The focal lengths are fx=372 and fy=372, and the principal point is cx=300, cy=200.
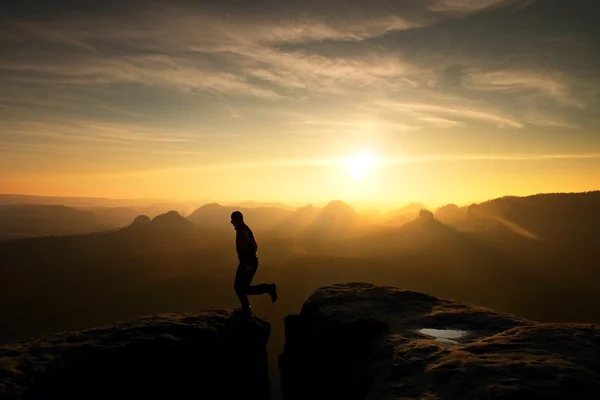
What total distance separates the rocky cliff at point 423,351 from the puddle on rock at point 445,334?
0.02 metres

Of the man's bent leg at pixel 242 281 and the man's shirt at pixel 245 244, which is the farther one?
the man's bent leg at pixel 242 281

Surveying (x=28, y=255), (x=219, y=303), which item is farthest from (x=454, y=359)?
(x=28, y=255)

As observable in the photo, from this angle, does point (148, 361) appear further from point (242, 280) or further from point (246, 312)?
point (246, 312)

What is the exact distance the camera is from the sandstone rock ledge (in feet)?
26.8

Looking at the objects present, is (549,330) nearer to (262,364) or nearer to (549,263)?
(262,364)

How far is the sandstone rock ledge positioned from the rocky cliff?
195 cm

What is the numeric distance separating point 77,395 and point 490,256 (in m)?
103

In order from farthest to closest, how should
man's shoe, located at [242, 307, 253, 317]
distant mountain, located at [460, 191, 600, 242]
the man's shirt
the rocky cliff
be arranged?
1. distant mountain, located at [460, 191, 600, 242]
2. man's shoe, located at [242, 307, 253, 317]
3. the man's shirt
4. the rocky cliff

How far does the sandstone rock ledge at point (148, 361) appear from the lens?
8172 mm

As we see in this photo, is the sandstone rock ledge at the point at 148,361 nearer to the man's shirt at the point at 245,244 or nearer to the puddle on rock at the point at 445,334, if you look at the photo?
the man's shirt at the point at 245,244

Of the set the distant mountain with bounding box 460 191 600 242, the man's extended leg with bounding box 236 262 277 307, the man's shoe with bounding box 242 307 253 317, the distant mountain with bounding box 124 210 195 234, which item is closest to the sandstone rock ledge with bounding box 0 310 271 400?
the man's shoe with bounding box 242 307 253 317

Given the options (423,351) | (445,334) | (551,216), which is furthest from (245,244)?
(551,216)

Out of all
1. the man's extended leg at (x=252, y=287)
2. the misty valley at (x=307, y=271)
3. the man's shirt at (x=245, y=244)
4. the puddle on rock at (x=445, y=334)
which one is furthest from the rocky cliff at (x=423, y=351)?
the misty valley at (x=307, y=271)

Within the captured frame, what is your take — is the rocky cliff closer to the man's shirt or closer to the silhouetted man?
the silhouetted man
